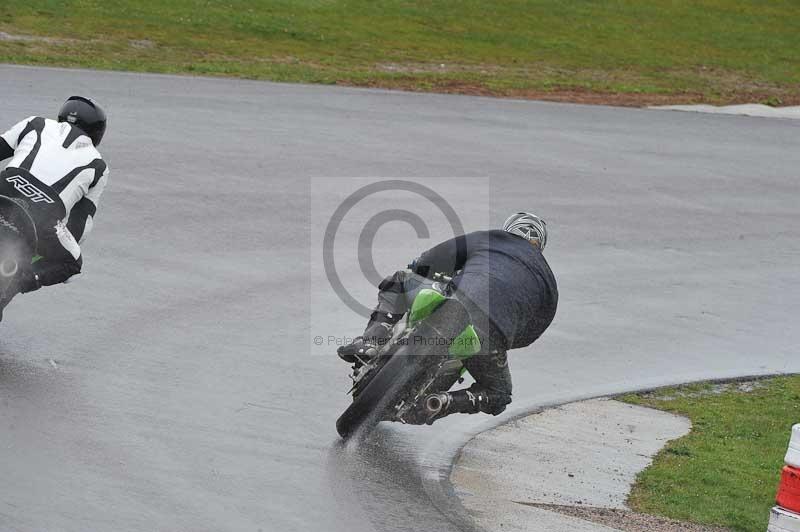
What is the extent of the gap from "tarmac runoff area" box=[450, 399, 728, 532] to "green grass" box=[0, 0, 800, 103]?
17127 mm

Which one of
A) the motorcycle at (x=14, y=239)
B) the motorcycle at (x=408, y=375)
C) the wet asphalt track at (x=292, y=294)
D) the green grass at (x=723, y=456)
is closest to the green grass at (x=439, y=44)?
the wet asphalt track at (x=292, y=294)

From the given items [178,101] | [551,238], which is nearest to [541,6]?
[178,101]

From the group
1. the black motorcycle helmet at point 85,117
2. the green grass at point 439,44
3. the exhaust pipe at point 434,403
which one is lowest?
the green grass at point 439,44

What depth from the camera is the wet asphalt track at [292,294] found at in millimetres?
6773

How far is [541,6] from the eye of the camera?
4453 cm

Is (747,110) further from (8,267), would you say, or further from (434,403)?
(8,267)

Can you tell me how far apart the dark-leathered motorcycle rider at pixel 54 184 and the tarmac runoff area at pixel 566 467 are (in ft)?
9.89

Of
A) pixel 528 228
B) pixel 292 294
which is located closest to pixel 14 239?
pixel 528 228

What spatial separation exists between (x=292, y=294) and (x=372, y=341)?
3.79 m

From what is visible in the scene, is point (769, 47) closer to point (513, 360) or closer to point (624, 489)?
point (513, 360)

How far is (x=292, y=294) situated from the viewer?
37.9 ft

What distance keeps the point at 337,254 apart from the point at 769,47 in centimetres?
3176

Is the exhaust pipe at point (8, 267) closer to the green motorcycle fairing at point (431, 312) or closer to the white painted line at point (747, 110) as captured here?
the green motorcycle fairing at point (431, 312)

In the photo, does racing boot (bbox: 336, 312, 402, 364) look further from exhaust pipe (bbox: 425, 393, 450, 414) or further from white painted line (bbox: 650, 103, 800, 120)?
white painted line (bbox: 650, 103, 800, 120)
